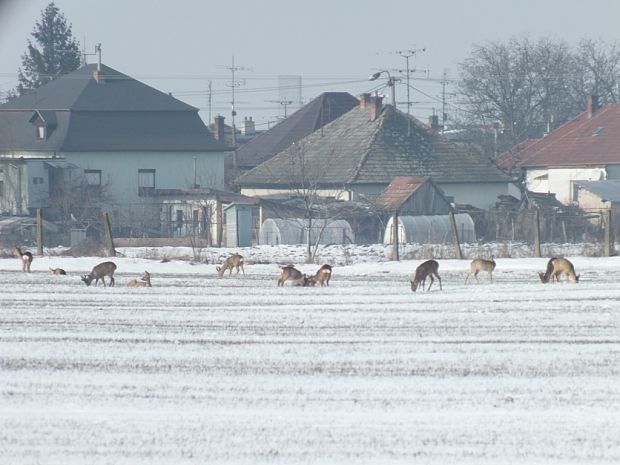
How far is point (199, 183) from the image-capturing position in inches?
2712

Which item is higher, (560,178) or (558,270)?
(560,178)

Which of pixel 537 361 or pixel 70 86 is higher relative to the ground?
pixel 70 86

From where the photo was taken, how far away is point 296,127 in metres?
89.7

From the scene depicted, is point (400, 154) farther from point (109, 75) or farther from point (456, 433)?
point (456, 433)

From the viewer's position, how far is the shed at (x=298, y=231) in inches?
1850

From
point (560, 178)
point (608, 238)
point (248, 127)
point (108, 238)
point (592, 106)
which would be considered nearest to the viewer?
point (608, 238)

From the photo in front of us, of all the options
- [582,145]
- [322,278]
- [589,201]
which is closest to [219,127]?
[582,145]

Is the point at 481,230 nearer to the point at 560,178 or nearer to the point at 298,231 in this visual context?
the point at 298,231

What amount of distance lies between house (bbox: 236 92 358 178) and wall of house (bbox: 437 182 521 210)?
2455 cm

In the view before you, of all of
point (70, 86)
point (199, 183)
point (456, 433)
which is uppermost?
point (70, 86)

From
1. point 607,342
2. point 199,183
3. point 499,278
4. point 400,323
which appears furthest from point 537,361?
point 199,183

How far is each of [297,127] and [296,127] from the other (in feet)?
0.48

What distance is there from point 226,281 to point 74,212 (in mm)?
31950

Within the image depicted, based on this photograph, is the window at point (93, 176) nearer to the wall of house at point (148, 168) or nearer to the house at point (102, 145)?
the house at point (102, 145)
